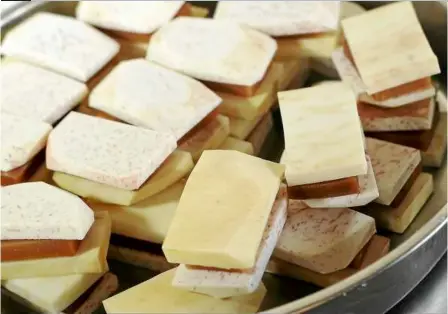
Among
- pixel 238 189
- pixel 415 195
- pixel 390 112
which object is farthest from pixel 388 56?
pixel 238 189

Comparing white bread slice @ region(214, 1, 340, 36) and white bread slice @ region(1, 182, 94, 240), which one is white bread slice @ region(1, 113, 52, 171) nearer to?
white bread slice @ region(1, 182, 94, 240)

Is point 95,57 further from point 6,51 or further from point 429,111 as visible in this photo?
point 429,111

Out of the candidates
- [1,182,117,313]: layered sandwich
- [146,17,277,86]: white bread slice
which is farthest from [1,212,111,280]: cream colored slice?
[146,17,277,86]: white bread slice

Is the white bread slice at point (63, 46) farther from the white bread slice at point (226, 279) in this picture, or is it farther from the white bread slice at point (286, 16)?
the white bread slice at point (226, 279)

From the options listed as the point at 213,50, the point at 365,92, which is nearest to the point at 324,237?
the point at 365,92

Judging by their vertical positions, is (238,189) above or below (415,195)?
above

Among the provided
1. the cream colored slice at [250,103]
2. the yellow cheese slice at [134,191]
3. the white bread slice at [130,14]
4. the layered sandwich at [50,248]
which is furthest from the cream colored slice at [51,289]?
the white bread slice at [130,14]

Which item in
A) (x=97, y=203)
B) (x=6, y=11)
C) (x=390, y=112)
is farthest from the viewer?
(x=6, y=11)

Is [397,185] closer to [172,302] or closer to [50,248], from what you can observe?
[172,302]
